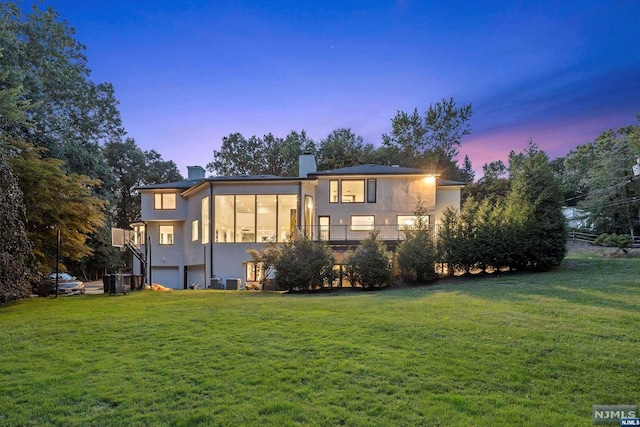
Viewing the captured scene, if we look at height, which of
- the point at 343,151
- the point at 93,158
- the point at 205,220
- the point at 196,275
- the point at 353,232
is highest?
the point at 343,151

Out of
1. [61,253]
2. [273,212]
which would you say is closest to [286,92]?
[273,212]

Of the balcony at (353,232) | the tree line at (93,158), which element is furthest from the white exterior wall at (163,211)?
the balcony at (353,232)

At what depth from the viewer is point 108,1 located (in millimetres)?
16828

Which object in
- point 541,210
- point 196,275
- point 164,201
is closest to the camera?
point 541,210

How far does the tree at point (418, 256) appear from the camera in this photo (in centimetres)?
1418

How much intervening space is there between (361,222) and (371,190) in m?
2.06

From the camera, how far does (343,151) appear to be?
36750 millimetres

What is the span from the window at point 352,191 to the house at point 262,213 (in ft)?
0.12

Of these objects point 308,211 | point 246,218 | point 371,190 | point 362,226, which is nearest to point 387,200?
point 371,190

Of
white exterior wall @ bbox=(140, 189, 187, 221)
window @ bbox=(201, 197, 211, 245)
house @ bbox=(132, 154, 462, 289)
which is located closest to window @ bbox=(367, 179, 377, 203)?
house @ bbox=(132, 154, 462, 289)

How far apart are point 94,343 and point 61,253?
30.8ft

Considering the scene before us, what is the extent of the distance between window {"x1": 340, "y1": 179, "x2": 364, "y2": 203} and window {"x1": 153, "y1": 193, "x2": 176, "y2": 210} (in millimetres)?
11720

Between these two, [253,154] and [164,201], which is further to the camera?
[253,154]

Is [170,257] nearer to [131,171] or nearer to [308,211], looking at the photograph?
[308,211]
